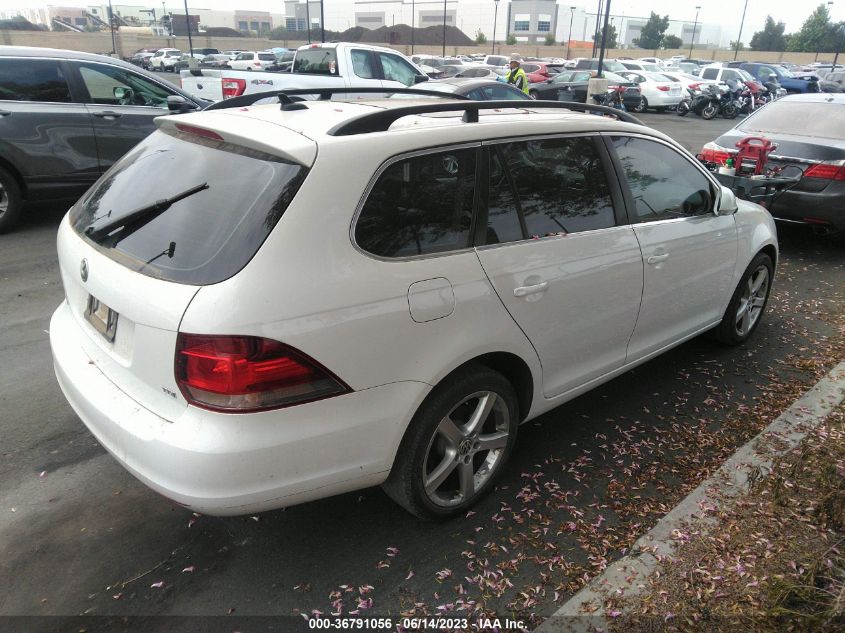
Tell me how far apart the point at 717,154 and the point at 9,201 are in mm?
8105

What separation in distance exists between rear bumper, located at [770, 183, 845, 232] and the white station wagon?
4755mm

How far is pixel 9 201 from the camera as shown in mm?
7008

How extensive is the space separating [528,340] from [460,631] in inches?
49.4

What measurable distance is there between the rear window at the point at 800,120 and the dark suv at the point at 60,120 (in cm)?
697

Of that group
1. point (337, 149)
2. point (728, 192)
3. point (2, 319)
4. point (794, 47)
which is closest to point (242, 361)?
point (337, 149)

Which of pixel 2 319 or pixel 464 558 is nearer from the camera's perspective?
pixel 464 558

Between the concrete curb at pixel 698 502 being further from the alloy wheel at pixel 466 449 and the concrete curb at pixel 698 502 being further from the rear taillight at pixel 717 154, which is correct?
the rear taillight at pixel 717 154

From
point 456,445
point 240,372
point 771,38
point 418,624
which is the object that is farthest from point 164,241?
point 771,38

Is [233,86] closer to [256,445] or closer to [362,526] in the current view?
[362,526]

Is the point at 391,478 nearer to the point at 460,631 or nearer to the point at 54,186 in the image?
the point at 460,631

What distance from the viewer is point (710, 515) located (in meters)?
2.98

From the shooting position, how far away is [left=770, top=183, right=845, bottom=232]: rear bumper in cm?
707

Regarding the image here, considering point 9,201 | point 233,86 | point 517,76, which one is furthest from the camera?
point 517,76

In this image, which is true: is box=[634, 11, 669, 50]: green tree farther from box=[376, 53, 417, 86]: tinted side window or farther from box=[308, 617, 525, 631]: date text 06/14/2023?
box=[308, 617, 525, 631]: date text 06/14/2023
